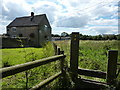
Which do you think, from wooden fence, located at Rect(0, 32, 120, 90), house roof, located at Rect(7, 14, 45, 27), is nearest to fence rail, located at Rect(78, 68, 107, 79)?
wooden fence, located at Rect(0, 32, 120, 90)

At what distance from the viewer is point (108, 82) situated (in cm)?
224

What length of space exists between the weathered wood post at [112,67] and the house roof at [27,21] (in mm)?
22934

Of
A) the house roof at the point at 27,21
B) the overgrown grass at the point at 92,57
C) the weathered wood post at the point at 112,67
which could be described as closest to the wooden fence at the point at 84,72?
the weathered wood post at the point at 112,67

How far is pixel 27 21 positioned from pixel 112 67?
26441 mm

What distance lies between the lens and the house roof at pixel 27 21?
81.0ft

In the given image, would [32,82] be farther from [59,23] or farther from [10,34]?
[10,34]

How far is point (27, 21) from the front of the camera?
26.2 meters

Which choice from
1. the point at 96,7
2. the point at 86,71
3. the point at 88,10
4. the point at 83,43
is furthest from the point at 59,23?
the point at 83,43

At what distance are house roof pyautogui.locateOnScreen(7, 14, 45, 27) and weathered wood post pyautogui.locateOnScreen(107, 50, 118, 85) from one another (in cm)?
2293

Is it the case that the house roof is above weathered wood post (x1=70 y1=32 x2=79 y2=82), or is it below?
above

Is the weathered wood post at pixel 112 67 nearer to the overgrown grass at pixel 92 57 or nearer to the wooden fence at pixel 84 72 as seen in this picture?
the wooden fence at pixel 84 72

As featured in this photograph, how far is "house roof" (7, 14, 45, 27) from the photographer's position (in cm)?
2469

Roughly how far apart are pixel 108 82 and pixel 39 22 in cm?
2329

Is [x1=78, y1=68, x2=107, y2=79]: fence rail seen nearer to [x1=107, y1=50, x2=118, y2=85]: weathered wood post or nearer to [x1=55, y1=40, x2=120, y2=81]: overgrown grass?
[x1=107, y1=50, x2=118, y2=85]: weathered wood post
